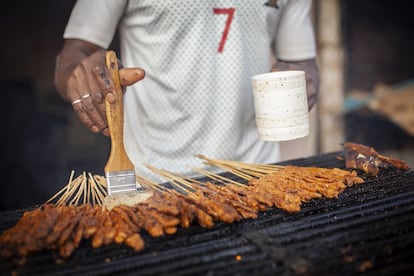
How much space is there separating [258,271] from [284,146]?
4198mm

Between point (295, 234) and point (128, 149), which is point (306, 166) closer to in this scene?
point (295, 234)

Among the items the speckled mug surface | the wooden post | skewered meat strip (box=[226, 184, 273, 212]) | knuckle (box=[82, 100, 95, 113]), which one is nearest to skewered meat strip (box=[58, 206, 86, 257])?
knuckle (box=[82, 100, 95, 113])

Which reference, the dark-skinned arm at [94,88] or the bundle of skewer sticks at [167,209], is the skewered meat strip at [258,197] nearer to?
the bundle of skewer sticks at [167,209]

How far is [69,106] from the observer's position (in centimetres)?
691

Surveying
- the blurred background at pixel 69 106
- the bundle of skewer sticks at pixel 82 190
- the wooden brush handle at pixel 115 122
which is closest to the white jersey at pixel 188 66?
the bundle of skewer sticks at pixel 82 190

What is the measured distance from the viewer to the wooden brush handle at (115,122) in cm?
283

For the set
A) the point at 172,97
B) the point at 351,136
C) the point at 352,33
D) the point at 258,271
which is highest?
the point at 352,33

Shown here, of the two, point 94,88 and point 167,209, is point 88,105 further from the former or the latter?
point 167,209

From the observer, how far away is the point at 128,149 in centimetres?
427

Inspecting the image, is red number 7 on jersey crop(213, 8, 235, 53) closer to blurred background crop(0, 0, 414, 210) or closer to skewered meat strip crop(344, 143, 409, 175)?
skewered meat strip crop(344, 143, 409, 175)

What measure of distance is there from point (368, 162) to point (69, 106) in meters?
4.95

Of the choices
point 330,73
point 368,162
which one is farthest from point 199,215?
point 330,73

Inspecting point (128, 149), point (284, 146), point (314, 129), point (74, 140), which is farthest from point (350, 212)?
point (74, 140)

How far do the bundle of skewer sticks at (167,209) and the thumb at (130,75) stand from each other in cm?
74
